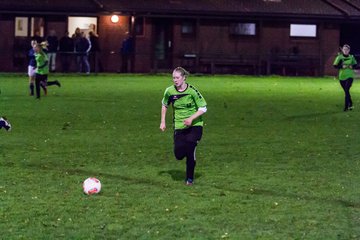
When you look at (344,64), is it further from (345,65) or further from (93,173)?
(93,173)

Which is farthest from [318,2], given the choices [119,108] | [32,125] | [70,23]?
[32,125]

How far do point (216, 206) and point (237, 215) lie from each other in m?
0.52

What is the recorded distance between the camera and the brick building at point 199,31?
128 feet

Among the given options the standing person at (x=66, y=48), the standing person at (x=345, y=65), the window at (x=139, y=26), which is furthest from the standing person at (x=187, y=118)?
the window at (x=139, y=26)

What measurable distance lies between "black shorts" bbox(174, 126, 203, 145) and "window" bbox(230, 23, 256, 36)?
3176 centimetres

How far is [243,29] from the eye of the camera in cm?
4238

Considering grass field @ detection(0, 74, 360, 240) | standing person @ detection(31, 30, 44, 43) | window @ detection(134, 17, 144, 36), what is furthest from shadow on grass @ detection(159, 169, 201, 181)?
window @ detection(134, 17, 144, 36)

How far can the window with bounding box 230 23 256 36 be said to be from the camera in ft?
138

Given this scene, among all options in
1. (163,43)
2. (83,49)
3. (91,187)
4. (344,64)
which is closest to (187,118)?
(91,187)

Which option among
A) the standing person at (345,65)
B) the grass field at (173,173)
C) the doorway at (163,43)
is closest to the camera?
the grass field at (173,173)

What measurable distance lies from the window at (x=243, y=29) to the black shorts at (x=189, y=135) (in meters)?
31.8

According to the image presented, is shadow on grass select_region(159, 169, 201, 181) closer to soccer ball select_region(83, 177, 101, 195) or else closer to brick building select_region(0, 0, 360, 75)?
soccer ball select_region(83, 177, 101, 195)

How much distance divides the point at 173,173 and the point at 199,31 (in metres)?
29.9

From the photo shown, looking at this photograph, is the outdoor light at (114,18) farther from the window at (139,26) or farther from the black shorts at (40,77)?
the black shorts at (40,77)
